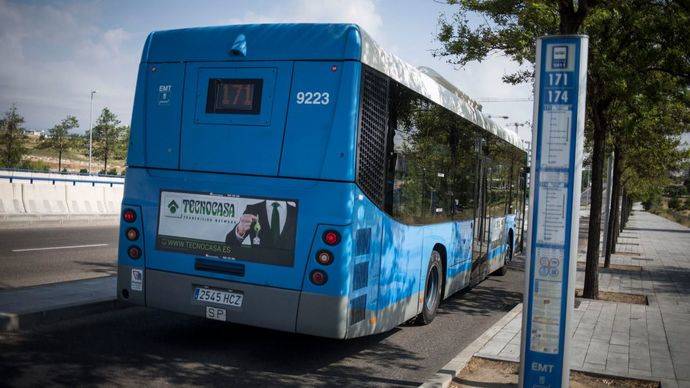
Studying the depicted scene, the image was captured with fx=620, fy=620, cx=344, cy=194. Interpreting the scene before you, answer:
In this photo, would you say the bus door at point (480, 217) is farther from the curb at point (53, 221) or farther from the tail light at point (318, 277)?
the curb at point (53, 221)

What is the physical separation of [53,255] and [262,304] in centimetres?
838

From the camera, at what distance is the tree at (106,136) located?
7594cm

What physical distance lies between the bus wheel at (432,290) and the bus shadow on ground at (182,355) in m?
0.71

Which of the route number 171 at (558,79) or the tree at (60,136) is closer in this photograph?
the route number 171 at (558,79)

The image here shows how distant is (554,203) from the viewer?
4805mm

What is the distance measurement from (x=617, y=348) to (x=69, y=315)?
664cm

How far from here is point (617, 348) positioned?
756 cm

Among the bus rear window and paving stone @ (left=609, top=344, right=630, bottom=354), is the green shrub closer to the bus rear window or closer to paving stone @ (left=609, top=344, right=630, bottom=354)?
paving stone @ (left=609, top=344, right=630, bottom=354)

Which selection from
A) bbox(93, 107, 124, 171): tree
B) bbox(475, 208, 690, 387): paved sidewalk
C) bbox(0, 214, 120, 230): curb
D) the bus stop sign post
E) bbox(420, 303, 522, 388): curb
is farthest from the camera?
bbox(93, 107, 124, 171): tree

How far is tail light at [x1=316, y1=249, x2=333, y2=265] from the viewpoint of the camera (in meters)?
5.78

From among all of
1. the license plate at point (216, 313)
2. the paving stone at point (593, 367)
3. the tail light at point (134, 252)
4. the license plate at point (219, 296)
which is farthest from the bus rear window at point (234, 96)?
the paving stone at point (593, 367)

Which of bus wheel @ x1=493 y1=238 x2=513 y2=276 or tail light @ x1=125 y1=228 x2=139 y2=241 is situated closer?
tail light @ x1=125 y1=228 x2=139 y2=241

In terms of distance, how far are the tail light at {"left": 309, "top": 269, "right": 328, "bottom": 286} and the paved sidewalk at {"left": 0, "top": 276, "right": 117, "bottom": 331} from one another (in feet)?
11.2

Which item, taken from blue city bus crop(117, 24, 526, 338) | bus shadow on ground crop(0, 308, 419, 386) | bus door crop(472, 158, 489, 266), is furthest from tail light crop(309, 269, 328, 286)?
bus door crop(472, 158, 489, 266)
